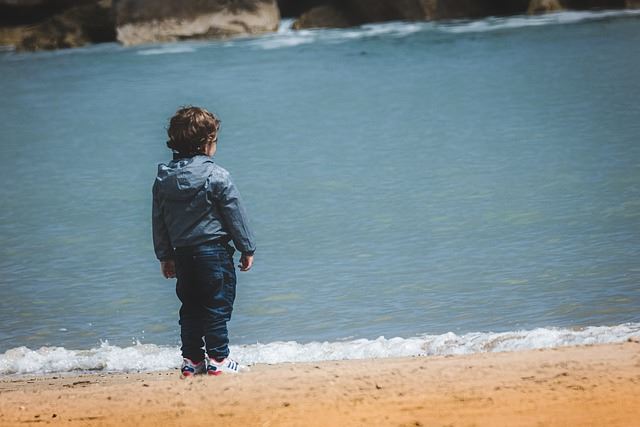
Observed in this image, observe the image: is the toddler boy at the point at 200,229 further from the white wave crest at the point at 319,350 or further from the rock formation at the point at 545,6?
the rock formation at the point at 545,6

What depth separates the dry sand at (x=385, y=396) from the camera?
3.64m

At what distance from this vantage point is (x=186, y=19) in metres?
20.0

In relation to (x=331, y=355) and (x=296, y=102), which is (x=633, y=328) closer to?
(x=331, y=355)

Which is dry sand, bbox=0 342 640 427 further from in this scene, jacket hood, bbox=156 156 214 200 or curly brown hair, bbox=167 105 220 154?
curly brown hair, bbox=167 105 220 154

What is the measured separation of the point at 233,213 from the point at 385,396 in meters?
0.90

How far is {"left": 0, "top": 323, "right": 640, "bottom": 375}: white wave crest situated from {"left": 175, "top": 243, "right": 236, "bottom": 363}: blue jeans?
1.94ft

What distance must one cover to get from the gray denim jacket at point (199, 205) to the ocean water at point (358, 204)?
0.93 m

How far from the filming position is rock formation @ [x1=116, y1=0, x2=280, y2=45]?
20.0m

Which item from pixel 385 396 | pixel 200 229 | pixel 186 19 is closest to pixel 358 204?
pixel 200 229

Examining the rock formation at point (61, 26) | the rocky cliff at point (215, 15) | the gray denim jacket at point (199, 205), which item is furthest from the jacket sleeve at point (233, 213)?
the rock formation at point (61, 26)

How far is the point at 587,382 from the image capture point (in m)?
3.83

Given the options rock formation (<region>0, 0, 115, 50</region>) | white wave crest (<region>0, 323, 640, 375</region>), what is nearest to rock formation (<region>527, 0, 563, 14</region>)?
rock formation (<region>0, 0, 115, 50</region>)

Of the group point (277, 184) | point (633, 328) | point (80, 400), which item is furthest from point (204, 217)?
point (277, 184)

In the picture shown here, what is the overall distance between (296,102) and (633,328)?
8.15m
